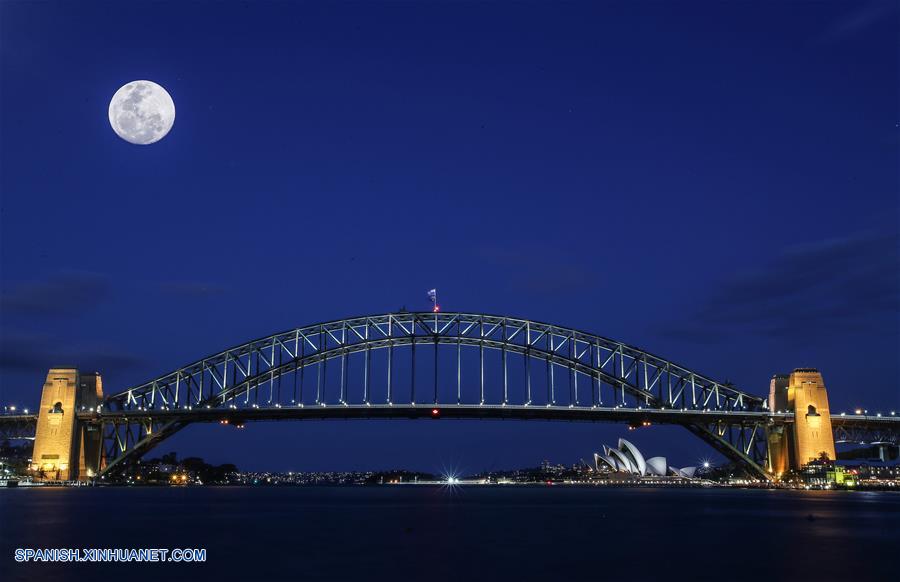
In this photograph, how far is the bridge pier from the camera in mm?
111200

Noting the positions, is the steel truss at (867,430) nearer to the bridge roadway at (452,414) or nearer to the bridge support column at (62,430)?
the bridge roadway at (452,414)

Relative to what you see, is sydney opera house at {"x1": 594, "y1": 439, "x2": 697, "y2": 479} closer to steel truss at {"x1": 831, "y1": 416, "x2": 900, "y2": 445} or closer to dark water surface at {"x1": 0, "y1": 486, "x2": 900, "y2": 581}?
steel truss at {"x1": 831, "y1": 416, "x2": 900, "y2": 445}

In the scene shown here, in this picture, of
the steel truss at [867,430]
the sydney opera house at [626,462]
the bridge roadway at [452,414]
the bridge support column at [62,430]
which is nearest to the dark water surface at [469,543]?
the bridge roadway at [452,414]

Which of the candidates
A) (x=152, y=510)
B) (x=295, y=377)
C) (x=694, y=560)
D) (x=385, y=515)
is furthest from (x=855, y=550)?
(x=295, y=377)

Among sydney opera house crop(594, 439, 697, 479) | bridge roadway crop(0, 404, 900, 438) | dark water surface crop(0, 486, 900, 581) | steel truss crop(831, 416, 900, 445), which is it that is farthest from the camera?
sydney opera house crop(594, 439, 697, 479)

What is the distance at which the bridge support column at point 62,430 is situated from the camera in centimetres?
11125

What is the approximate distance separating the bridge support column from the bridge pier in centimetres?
8408

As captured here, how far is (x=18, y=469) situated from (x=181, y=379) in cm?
4016

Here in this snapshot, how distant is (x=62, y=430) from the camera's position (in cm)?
11138

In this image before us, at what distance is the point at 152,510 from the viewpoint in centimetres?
6944

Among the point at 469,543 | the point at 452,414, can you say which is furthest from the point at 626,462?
the point at 469,543

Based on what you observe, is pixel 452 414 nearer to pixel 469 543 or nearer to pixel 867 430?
pixel 867 430

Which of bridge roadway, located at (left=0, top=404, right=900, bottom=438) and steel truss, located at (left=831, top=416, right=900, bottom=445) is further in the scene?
steel truss, located at (left=831, top=416, right=900, bottom=445)

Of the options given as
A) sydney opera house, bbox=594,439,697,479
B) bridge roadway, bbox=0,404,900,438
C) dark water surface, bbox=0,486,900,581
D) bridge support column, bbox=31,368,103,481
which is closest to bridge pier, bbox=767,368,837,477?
bridge roadway, bbox=0,404,900,438
